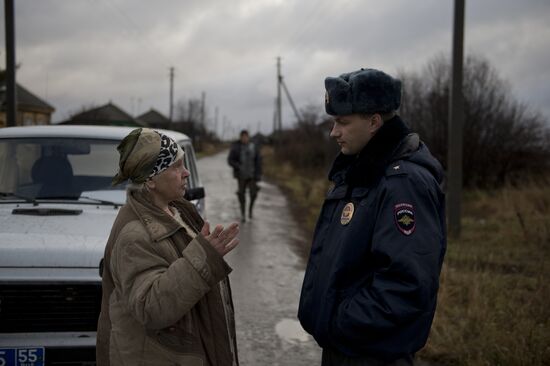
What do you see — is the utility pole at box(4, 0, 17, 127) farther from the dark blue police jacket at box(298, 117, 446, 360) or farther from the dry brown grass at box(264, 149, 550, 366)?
the dark blue police jacket at box(298, 117, 446, 360)

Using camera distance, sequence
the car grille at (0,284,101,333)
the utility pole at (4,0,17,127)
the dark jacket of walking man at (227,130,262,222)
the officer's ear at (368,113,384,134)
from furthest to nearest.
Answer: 1. the dark jacket of walking man at (227,130,262,222)
2. the utility pole at (4,0,17,127)
3. the car grille at (0,284,101,333)
4. the officer's ear at (368,113,384,134)

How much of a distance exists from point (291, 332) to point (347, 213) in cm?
338

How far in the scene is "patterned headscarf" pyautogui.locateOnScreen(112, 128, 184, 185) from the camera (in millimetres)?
2145

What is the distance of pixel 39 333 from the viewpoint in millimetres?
3279

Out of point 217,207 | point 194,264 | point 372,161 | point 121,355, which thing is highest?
point 372,161

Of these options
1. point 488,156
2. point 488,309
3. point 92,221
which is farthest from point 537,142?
point 92,221

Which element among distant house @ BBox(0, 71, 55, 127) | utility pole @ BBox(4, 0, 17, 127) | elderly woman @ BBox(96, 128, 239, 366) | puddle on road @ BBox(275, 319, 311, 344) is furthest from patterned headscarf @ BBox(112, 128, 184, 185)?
distant house @ BBox(0, 71, 55, 127)

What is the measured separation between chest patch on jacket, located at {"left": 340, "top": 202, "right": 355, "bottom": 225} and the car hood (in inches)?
71.5

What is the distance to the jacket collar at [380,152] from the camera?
2039 mm

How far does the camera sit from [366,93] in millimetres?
2070

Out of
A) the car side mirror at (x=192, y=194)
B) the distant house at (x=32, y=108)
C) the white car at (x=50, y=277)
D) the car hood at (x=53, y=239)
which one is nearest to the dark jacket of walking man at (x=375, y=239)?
the white car at (x=50, y=277)

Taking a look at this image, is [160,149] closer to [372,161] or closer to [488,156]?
[372,161]

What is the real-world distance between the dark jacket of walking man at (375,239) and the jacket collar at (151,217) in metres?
0.58

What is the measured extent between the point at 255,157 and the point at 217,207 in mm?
2292
